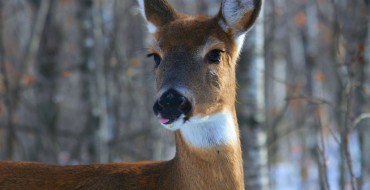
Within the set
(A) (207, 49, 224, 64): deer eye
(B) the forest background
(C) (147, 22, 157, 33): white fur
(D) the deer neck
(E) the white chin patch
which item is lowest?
(B) the forest background

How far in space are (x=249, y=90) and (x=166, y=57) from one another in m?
3.32

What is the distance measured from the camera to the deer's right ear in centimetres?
685

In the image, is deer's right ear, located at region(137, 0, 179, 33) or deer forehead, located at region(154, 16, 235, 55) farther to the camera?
deer's right ear, located at region(137, 0, 179, 33)

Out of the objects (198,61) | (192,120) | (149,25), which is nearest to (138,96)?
(149,25)

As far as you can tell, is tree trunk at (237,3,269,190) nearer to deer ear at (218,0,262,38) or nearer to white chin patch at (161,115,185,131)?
deer ear at (218,0,262,38)

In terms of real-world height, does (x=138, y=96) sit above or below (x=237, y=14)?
below

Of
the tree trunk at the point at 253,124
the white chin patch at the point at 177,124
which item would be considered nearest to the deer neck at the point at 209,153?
the white chin patch at the point at 177,124

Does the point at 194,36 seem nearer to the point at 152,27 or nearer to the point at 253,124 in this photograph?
the point at 152,27

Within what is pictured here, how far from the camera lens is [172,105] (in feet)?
18.1

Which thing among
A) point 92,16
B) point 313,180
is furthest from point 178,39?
point 313,180

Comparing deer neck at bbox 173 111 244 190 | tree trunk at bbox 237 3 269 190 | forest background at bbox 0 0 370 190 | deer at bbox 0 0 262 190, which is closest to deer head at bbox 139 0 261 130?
deer at bbox 0 0 262 190

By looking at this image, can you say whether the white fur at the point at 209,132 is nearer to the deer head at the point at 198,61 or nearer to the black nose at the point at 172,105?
the deer head at the point at 198,61

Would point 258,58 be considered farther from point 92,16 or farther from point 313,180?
point 313,180

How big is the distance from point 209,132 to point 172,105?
627 mm
